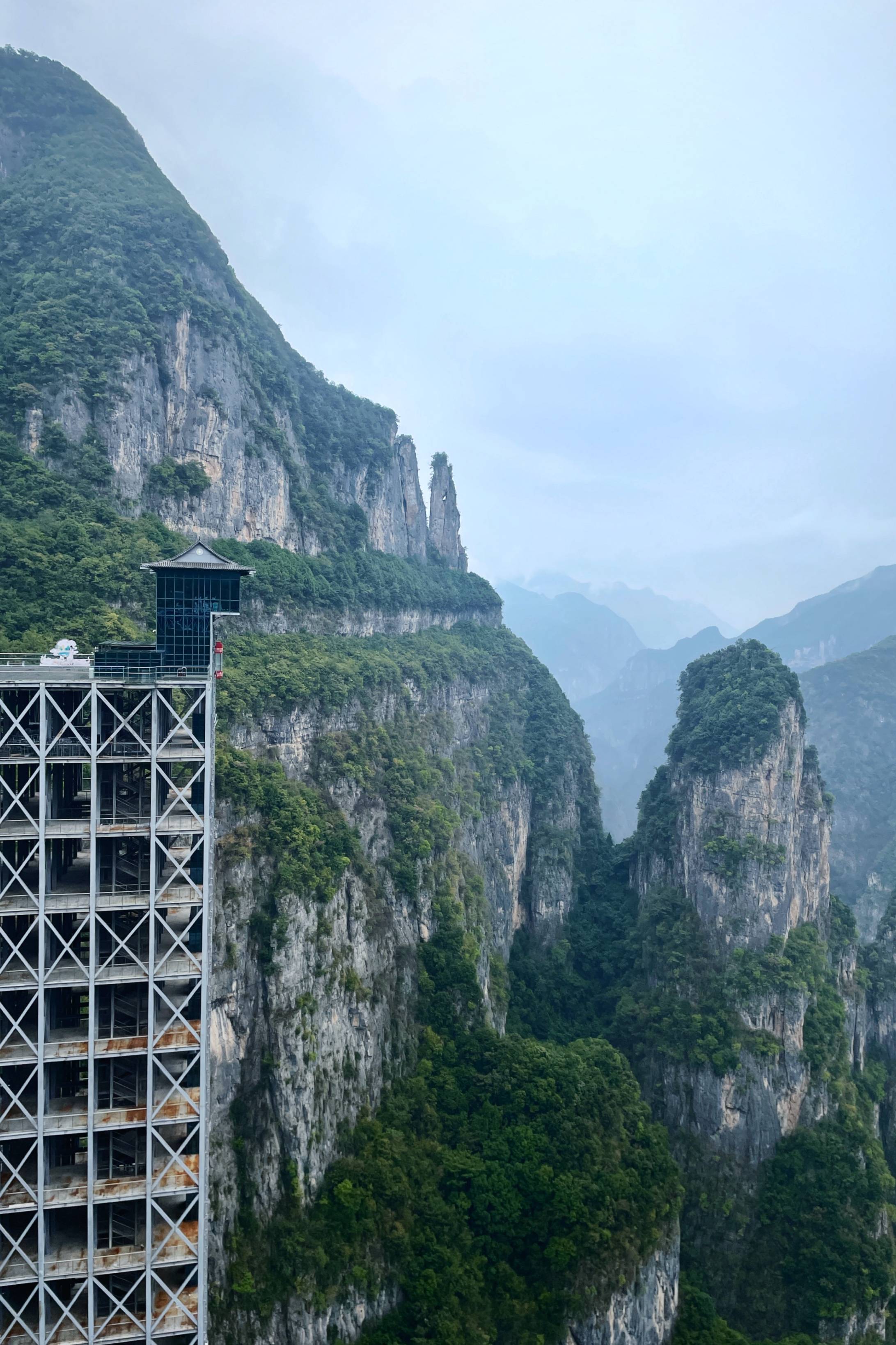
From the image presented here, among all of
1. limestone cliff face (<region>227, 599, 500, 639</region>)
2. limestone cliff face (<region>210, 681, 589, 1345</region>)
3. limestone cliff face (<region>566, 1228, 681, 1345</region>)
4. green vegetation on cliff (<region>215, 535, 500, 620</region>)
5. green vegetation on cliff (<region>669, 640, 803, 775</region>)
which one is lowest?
limestone cliff face (<region>566, 1228, 681, 1345</region>)

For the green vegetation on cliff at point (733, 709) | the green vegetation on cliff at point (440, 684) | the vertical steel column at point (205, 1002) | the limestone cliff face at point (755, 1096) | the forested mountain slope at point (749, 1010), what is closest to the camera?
the vertical steel column at point (205, 1002)

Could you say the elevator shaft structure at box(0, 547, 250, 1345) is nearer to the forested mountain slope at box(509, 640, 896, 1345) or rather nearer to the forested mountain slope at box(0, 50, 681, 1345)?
the forested mountain slope at box(0, 50, 681, 1345)

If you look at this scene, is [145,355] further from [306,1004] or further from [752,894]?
[752,894]

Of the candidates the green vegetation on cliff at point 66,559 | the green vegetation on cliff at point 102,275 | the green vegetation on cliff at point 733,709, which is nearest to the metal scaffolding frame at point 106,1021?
the green vegetation on cliff at point 66,559

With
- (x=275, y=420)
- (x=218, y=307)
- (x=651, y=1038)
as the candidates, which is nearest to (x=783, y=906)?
(x=651, y=1038)

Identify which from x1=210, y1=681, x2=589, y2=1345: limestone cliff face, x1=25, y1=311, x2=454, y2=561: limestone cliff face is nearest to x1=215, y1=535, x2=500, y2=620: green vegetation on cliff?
x1=25, y1=311, x2=454, y2=561: limestone cliff face

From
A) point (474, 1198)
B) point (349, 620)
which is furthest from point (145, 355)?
point (474, 1198)

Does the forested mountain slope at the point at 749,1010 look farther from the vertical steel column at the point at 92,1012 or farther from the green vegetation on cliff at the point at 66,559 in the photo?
the green vegetation on cliff at the point at 66,559
